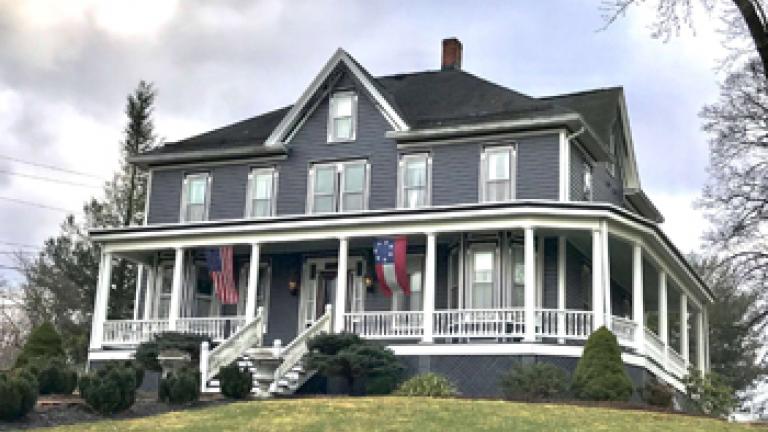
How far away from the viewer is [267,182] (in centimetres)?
2616

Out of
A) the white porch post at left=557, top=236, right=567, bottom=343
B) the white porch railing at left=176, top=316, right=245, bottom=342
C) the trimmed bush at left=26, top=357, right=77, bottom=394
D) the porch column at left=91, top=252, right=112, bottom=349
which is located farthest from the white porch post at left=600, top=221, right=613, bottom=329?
the porch column at left=91, top=252, right=112, bottom=349

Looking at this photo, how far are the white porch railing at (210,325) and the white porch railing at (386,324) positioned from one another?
299 cm

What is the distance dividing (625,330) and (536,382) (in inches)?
146

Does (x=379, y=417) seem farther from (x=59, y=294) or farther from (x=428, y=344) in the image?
(x=59, y=294)

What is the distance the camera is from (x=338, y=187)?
2517 centimetres

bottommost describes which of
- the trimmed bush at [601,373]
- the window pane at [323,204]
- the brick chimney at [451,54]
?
the trimmed bush at [601,373]

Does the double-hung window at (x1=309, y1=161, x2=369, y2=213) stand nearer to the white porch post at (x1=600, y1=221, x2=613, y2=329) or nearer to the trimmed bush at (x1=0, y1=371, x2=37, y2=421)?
the white porch post at (x1=600, y1=221, x2=613, y2=329)

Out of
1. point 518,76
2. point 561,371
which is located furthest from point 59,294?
point 561,371

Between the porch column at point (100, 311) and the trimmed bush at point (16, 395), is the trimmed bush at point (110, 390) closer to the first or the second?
the trimmed bush at point (16, 395)

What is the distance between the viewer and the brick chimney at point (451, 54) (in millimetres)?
29789

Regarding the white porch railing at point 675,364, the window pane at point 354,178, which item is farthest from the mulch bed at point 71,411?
the white porch railing at point 675,364

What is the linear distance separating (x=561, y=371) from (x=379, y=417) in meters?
5.31

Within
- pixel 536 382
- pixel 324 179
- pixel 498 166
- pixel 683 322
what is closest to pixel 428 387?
pixel 536 382

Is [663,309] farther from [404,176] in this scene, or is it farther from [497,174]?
[404,176]
